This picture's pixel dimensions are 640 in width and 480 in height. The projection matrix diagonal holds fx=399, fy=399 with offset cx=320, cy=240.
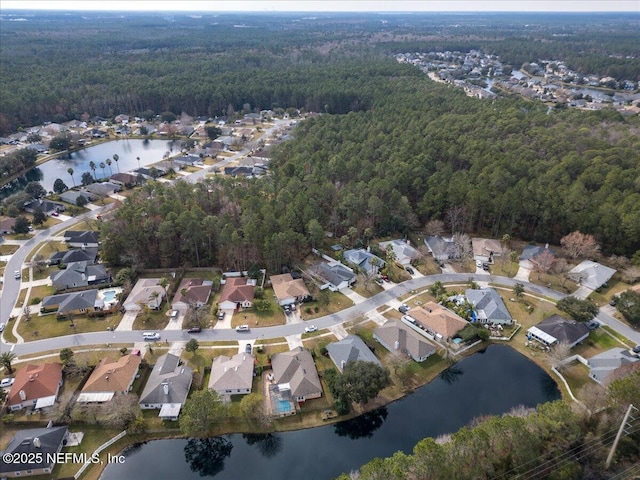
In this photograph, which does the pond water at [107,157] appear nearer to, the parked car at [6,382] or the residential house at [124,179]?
the residential house at [124,179]

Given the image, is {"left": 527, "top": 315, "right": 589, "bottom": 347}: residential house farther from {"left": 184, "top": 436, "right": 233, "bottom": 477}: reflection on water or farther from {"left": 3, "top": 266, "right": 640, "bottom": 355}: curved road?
{"left": 184, "top": 436, "right": 233, "bottom": 477}: reflection on water

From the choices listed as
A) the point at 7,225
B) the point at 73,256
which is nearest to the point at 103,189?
the point at 7,225

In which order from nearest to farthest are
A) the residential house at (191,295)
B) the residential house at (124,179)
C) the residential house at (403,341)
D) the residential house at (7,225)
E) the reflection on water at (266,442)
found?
the reflection on water at (266,442) < the residential house at (403,341) < the residential house at (191,295) < the residential house at (7,225) < the residential house at (124,179)

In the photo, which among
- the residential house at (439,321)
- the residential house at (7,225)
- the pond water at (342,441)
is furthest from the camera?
the residential house at (7,225)

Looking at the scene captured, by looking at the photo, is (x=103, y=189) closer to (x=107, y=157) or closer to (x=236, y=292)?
(x=107, y=157)

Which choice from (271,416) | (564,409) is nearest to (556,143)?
(564,409)

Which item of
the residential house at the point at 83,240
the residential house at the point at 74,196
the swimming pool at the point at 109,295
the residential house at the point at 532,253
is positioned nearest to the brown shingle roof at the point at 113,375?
the swimming pool at the point at 109,295

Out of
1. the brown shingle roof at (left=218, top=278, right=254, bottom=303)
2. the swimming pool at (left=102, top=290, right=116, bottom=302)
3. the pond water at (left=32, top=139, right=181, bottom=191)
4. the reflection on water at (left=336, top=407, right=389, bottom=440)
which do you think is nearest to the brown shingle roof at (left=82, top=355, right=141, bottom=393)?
the swimming pool at (left=102, top=290, right=116, bottom=302)

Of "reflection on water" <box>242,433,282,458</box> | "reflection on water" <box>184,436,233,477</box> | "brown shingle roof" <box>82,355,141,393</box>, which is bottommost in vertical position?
"reflection on water" <box>184,436,233,477</box>
